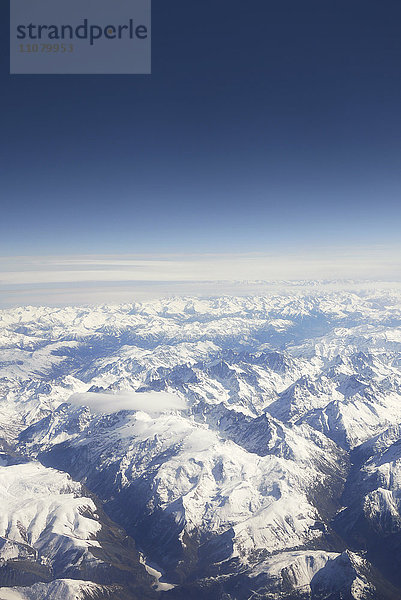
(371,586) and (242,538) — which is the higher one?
→ (371,586)

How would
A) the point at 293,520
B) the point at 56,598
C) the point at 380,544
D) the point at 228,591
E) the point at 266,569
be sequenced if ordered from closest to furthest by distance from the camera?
the point at 56,598 < the point at 228,591 < the point at 266,569 < the point at 380,544 < the point at 293,520

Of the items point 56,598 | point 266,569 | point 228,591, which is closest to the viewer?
point 56,598

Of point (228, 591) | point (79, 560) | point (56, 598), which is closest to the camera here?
point (56, 598)

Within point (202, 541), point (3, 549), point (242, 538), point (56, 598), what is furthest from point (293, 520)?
point (3, 549)

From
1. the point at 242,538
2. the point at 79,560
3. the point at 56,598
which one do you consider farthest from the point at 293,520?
the point at 56,598

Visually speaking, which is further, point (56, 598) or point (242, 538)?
point (242, 538)

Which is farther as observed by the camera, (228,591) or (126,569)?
(126,569)

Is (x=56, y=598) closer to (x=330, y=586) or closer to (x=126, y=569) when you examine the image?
(x=126, y=569)

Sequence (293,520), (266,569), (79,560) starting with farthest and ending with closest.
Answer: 1. (293,520)
2. (79,560)
3. (266,569)

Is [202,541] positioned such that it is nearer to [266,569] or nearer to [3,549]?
[266,569]
